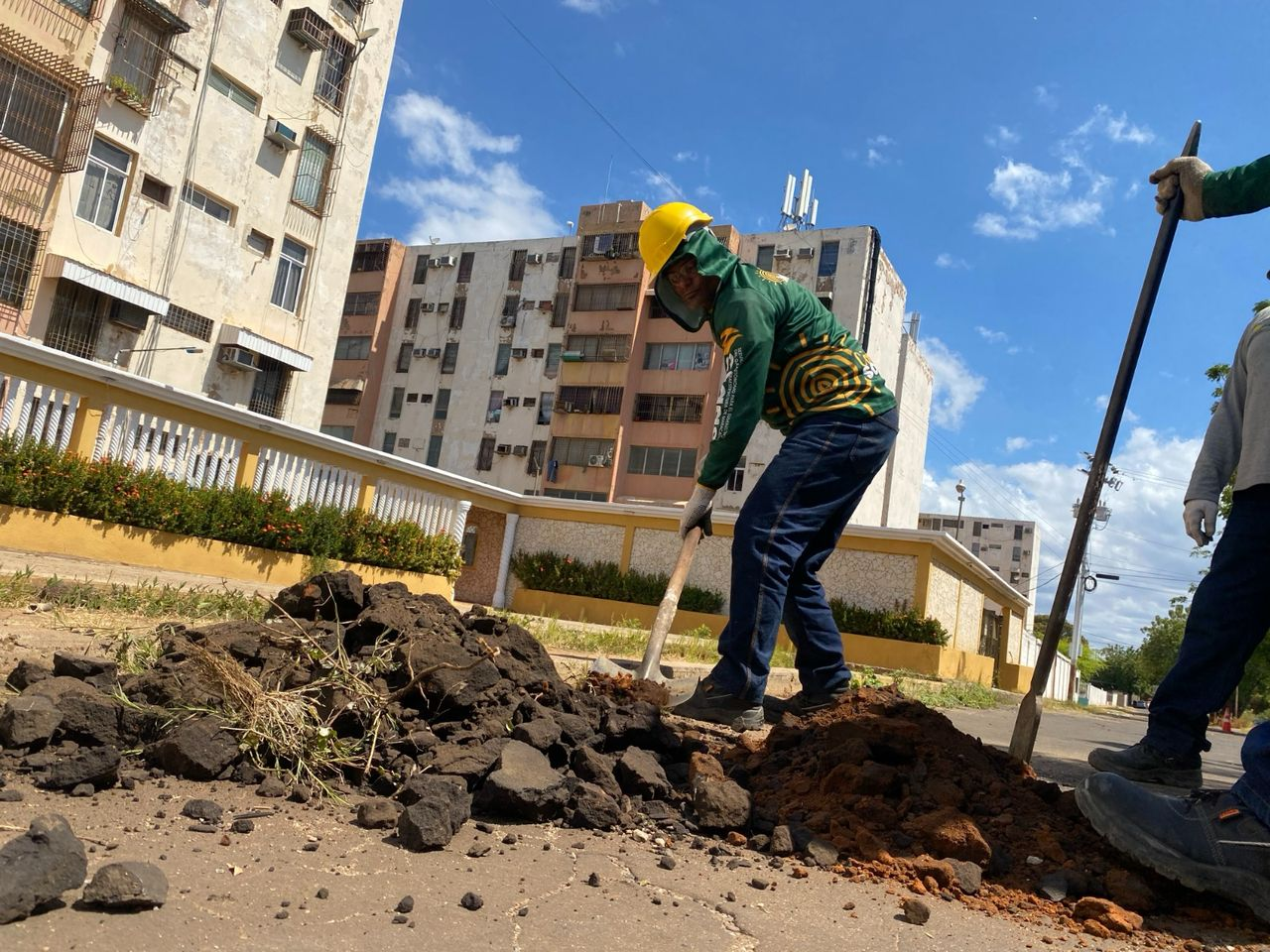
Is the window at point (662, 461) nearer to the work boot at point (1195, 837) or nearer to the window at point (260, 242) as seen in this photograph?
the window at point (260, 242)

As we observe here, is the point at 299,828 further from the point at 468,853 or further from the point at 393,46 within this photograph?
the point at 393,46

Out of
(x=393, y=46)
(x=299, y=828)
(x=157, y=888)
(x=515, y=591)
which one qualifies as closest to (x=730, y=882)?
(x=299, y=828)

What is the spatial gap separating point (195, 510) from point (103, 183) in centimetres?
1147

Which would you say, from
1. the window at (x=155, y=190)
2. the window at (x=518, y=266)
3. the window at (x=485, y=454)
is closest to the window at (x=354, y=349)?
the window at (x=518, y=266)

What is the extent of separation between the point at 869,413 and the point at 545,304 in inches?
1639

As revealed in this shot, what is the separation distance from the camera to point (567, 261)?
43.9 meters

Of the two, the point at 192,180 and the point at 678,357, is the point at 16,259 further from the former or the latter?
the point at 678,357

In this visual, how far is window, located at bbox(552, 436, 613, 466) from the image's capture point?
1608 inches

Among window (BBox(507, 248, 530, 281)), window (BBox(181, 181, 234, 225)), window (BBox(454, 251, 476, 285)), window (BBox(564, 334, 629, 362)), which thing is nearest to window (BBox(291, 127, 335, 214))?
window (BBox(181, 181, 234, 225))

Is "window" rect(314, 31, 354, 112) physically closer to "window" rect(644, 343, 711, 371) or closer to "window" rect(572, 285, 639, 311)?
"window" rect(572, 285, 639, 311)

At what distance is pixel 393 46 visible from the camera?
88.6 feet

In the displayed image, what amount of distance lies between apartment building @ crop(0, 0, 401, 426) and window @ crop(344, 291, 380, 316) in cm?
2196

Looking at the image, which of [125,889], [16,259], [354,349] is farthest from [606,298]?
[125,889]

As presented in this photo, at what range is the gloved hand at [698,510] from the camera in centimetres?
381
